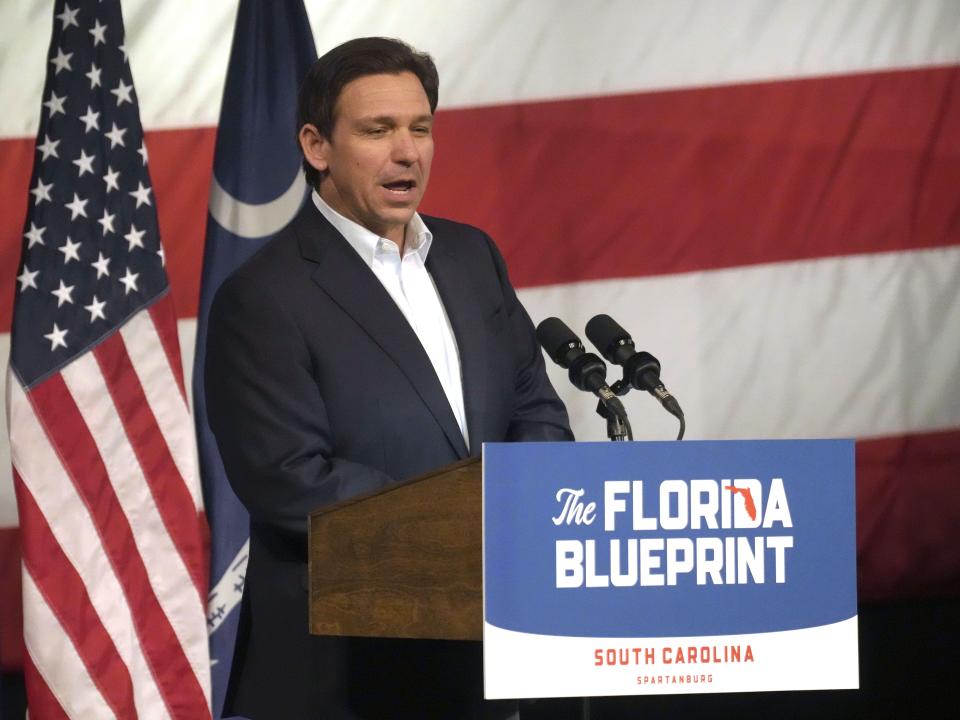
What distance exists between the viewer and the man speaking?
1.72 meters

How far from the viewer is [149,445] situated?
2.78m

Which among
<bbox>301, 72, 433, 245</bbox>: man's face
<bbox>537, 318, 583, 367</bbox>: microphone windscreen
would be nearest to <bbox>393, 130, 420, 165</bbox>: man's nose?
<bbox>301, 72, 433, 245</bbox>: man's face

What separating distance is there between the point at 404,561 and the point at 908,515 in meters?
2.49

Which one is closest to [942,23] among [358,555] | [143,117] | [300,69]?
[300,69]

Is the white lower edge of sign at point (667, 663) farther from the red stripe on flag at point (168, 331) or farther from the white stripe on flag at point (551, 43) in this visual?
the white stripe on flag at point (551, 43)

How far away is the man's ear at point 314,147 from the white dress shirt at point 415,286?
49 millimetres

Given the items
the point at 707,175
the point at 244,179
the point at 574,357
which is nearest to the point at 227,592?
the point at 244,179

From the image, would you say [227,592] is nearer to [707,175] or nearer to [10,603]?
[10,603]

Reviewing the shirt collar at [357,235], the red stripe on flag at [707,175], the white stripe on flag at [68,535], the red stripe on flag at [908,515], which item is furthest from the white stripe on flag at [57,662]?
the red stripe on flag at [908,515]

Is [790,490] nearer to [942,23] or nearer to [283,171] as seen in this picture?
[283,171]

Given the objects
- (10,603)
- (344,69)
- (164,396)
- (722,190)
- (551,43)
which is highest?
(551,43)

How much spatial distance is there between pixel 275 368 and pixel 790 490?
69 centimetres

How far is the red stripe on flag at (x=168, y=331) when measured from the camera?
2.79m

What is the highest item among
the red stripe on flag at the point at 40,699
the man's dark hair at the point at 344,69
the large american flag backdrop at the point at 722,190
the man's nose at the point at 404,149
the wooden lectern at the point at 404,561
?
the large american flag backdrop at the point at 722,190
